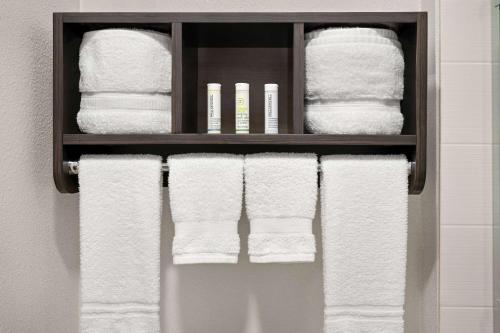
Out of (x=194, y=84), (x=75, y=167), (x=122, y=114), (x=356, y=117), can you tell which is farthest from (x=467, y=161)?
(x=75, y=167)

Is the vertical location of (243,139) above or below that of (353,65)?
below

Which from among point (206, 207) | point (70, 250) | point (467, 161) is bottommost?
point (70, 250)

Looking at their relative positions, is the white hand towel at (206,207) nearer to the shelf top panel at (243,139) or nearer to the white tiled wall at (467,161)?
the shelf top panel at (243,139)

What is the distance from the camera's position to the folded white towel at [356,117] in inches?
49.1

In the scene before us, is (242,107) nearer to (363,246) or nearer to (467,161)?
(363,246)

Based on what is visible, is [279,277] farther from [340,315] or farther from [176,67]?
[176,67]

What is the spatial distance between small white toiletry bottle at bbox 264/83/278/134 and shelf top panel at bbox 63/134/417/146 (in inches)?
1.6

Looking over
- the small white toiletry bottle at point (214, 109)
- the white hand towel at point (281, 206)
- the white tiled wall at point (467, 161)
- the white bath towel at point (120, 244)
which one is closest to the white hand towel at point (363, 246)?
the white hand towel at point (281, 206)

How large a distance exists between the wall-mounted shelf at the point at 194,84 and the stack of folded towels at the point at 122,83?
0.09 feet

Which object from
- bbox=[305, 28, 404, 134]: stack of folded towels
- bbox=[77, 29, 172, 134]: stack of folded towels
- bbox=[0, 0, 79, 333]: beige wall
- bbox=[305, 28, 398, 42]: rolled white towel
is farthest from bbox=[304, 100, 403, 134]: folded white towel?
bbox=[0, 0, 79, 333]: beige wall

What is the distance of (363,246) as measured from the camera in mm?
1258

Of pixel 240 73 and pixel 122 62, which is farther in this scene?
pixel 240 73

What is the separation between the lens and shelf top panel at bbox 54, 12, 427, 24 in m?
1.26

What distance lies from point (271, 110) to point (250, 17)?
214 millimetres
